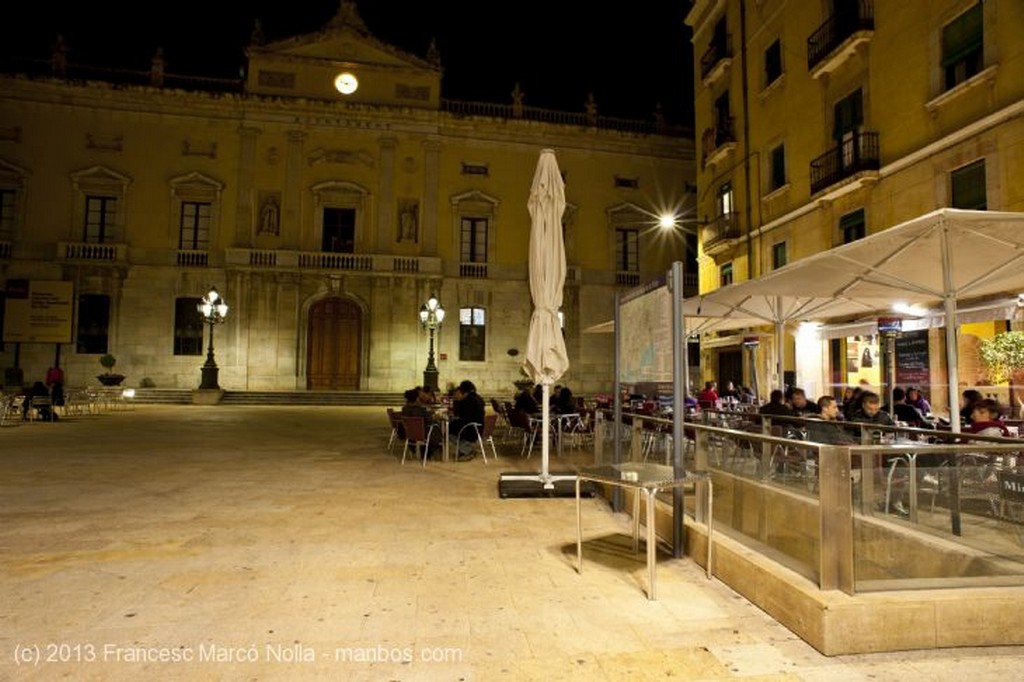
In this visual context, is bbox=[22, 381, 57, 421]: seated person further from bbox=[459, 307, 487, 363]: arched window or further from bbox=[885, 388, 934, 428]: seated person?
bbox=[885, 388, 934, 428]: seated person

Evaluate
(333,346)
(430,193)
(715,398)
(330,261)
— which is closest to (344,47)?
(430,193)

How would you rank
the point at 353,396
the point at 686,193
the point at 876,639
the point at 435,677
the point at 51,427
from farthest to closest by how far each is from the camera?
the point at 686,193 → the point at 353,396 → the point at 51,427 → the point at 876,639 → the point at 435,677

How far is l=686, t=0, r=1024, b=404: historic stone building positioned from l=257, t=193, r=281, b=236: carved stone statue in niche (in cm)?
1678

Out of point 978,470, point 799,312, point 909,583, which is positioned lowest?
point 909,583

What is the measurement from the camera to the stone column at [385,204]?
25.4 metres

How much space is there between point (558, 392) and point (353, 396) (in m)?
13.3

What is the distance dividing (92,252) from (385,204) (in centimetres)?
1146

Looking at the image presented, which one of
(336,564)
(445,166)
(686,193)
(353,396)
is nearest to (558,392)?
(336,564)

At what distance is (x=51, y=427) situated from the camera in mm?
12984

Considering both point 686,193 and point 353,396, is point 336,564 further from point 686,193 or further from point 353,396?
point 686,193

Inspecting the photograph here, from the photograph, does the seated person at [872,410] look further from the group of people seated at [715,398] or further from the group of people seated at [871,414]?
the group of people seated at [715,398]

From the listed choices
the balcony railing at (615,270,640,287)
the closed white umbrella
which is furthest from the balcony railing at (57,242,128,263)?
the closed white umbrella

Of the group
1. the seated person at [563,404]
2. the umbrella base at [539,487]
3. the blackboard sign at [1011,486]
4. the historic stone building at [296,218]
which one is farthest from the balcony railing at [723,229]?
the blackboard sign at [1011,486]

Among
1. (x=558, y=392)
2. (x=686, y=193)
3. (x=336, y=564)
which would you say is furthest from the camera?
(x=686, y=193)
